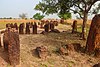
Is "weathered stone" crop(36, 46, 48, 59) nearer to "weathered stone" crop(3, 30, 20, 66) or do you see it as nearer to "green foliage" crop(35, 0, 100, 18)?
"weathered stone" crop(3, 30, 20, 66)

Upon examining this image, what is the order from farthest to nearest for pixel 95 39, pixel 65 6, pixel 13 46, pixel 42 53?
pixel 65 6, pixel 95 39, pixel 42 53, pixel 13 46

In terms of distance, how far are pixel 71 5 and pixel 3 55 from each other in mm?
11693

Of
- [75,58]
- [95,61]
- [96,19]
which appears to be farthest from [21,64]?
[96,19]

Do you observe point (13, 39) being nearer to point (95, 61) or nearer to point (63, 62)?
point (63, 62)

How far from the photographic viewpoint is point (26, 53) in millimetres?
15367

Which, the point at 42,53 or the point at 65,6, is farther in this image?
the point at 65,6

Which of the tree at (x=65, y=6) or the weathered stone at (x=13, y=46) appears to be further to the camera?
the tree at (x=65, y=6)

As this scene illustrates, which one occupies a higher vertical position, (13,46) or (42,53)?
(13,46)

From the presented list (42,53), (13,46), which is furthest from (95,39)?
(13,46)

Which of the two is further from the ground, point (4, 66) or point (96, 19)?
point (96, 19)

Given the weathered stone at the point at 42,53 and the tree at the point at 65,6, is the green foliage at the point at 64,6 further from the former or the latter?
the weathered stone at the point at 42,53

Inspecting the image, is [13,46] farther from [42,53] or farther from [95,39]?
[95,39]

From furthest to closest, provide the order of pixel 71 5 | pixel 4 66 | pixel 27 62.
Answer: pixel 71 5 < pixel 27 62 < pixel 4 66

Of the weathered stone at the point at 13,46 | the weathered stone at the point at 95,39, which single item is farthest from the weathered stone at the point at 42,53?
the weathered stone at the point at 95,39
